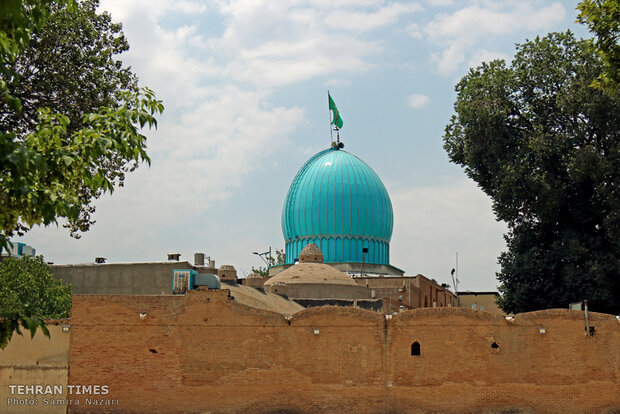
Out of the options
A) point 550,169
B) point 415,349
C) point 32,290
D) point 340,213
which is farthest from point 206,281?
point 340,213

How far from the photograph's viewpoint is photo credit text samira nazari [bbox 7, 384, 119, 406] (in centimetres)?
1941

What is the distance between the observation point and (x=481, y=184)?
2817 centimetres

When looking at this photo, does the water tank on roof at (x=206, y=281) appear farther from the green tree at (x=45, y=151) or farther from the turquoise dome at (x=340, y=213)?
the turquoise dome at (x=340, y=213)

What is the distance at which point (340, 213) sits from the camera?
37531 mm

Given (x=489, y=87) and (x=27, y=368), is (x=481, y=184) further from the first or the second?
(x=27, y=368)

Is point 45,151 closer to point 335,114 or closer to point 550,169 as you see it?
point 550,169

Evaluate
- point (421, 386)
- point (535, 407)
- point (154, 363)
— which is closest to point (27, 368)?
point (154, 363)

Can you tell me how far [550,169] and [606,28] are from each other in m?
12.8

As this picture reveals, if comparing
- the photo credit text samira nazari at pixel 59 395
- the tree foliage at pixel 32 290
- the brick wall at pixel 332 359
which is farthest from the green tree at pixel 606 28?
the tree foliage at pixel 32 290

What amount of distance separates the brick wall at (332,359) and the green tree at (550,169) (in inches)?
239

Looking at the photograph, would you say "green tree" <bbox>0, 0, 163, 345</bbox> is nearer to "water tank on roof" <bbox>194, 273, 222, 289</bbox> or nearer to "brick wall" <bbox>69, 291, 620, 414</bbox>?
"brick wall" <bbox>69, 291, 620, 414</bbox>

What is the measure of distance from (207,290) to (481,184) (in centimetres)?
1212

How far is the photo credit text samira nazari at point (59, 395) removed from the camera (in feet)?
63.7

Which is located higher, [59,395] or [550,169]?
[550,169]
